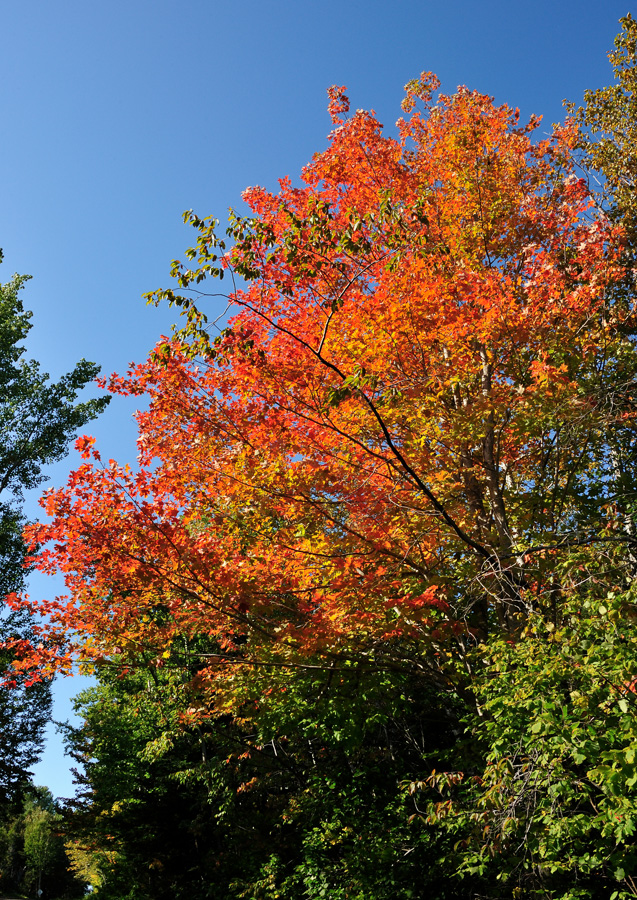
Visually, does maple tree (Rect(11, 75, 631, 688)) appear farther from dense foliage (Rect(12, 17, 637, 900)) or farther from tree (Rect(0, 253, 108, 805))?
tree (Rect(0, 253, 108, 805))

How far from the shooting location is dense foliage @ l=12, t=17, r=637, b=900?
233 inches

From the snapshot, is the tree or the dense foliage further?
the tree

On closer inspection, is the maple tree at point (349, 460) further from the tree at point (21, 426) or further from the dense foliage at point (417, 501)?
the tree at point (21, 426)

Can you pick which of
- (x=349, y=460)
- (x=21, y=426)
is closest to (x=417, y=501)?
(x=349, y=460)

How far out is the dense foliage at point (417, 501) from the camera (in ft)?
19.4

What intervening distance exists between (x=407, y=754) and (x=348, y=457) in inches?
395

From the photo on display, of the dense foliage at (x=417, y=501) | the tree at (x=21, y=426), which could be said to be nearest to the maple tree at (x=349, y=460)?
the dense foliage at (x=417, y=501)

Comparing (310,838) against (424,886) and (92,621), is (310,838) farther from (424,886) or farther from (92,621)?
(92,621)

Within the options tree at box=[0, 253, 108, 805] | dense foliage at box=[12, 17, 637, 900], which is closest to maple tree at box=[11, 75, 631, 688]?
dense foliage at box=[12, 17, 637, 900]

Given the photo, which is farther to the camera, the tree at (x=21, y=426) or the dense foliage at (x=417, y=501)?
the tree at (x=21, y=426)

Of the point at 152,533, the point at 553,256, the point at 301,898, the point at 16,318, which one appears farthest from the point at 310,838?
the point at 16,318

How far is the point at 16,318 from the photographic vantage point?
18.6 m

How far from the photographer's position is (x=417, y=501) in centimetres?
799

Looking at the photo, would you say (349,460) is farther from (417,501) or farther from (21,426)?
(21,426)
